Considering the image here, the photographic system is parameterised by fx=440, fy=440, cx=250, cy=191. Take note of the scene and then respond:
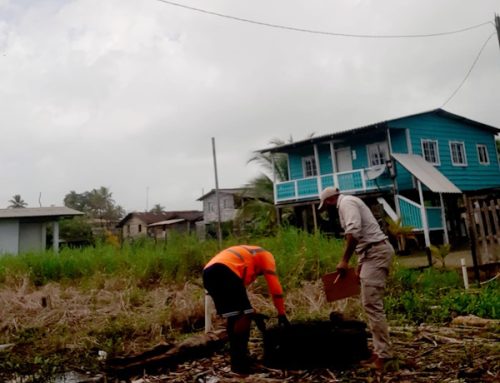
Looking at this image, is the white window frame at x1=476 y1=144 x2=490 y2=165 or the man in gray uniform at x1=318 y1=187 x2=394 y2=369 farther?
the white window frame at x1=476 y1=144 x2=490 y2=165

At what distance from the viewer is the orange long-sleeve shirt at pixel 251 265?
157 inches

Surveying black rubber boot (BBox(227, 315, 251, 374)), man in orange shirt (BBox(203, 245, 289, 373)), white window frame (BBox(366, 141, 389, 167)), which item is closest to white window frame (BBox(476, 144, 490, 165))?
white window frame (BBox(366, 141, 389, 167))

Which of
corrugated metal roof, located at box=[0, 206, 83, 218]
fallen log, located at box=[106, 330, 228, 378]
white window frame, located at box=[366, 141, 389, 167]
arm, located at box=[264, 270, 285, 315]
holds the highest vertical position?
white window frame, located at box=[366, 141, 389, 167]

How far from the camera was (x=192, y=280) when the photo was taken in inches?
327

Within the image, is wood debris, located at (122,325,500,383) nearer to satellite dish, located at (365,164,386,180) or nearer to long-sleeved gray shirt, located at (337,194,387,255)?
long-sleeved gray shirt, located at (337,194,387,255)

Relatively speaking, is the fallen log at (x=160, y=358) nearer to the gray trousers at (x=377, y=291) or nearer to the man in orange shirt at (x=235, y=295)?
the man in orange shirt at (x=235, y=295)

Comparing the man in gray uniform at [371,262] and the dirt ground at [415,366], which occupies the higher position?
the man in gray uniform at [371,262]

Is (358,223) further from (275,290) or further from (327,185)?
(327,185)

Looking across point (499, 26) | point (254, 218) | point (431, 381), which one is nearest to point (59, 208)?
point (254, 218)

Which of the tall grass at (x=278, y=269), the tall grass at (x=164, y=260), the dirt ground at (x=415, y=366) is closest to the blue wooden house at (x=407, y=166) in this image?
the tall grass at (x=278, y=269)

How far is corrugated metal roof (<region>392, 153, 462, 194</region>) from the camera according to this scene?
47.7ft

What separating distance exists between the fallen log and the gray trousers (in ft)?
5.75

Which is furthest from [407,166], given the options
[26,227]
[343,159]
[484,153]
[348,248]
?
[26,227]

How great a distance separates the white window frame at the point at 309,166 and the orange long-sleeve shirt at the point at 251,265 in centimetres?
1632
